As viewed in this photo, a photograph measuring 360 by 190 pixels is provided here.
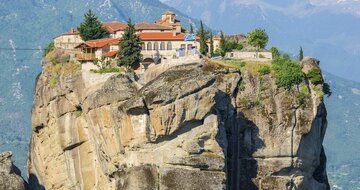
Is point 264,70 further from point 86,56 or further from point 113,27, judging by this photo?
point 113,27

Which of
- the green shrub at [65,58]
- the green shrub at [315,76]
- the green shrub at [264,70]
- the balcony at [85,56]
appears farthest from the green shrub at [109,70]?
the green shrub at [315,76]

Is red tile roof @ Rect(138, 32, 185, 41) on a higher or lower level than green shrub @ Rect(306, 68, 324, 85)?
higher

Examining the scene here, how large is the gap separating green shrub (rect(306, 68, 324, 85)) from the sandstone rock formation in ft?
78.2

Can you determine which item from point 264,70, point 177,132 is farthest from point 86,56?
point 177,132

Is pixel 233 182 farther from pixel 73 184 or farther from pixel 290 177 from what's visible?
pixel 73 184

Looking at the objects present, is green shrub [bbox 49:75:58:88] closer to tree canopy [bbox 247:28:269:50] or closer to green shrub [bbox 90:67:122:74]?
green shrub [bbox 90:67:122:74]

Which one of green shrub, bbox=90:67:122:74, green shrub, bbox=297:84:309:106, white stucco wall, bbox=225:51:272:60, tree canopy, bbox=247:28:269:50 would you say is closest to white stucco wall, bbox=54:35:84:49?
green shrub, bbox=90:67:122:74

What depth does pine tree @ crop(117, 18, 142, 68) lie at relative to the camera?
94.2 metres

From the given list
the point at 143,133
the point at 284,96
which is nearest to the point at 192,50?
the point at 284,96

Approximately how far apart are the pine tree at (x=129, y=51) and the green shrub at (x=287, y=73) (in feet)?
35.6

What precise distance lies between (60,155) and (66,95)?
5.35 metres

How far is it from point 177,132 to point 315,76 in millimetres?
17388

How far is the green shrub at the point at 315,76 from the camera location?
93.7m

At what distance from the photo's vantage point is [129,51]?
9431 centimetres
